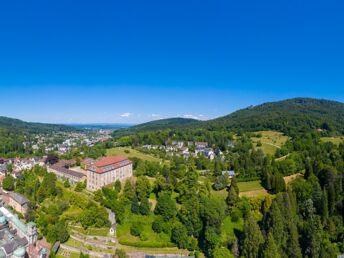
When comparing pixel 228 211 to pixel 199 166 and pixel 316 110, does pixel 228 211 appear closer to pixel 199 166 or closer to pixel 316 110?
pixel 199 166

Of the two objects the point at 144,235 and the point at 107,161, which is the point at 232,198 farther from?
the point at 107,161

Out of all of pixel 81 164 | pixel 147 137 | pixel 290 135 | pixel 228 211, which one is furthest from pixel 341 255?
pixel 147 137

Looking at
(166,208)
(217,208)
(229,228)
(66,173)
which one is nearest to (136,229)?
(166,208)

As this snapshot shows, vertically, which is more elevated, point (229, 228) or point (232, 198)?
point (232, 198)

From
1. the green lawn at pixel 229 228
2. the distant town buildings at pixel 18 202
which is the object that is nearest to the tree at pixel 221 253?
the green lawn at pixel 229 228

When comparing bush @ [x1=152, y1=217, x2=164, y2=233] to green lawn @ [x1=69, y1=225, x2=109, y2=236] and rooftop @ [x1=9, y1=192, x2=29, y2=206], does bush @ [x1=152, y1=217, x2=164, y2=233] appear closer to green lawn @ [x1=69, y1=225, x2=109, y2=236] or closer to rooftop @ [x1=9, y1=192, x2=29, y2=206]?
green lawn @ [x1=69, y1=225, x2=109, y2=236]
